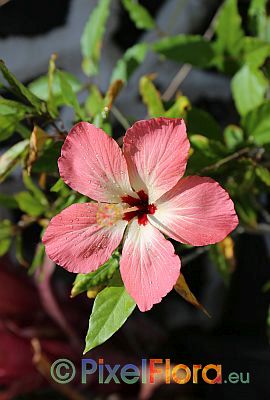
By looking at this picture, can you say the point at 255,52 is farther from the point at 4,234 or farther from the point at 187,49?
the point at 4,234

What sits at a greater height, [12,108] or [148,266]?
[12,108]

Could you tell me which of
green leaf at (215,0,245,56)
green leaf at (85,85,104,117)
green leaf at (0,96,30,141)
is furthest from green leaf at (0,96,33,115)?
green leaf at (215,0,245,56)

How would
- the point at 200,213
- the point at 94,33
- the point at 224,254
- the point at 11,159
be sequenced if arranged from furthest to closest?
the point at 94,33 → the point at 224,254 → the point at 11,159 → the point at 200,213

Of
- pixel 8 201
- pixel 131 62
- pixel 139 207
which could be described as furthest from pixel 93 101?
pixel 139 207

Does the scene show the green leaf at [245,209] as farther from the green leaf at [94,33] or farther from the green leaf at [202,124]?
the green leaf at [94,33]

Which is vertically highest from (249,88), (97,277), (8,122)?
(8,122)

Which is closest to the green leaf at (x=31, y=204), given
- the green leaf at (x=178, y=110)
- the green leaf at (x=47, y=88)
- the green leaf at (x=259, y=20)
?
the green leaf at (x=47, y=88)

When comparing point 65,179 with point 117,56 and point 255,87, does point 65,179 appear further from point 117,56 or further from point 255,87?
point 117,56

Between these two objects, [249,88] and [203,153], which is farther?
[249,88]
